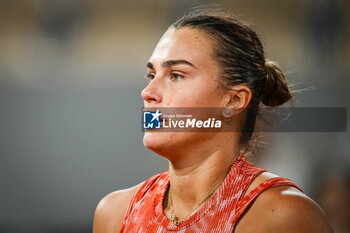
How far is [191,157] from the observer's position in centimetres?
94

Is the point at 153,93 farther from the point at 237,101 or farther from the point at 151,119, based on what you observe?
the point at 237,101

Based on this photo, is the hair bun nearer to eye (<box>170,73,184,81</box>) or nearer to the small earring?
the small earring

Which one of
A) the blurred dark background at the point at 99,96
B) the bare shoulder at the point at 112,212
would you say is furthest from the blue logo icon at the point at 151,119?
the blurred dark background at the point at 99,96

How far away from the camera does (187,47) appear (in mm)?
947

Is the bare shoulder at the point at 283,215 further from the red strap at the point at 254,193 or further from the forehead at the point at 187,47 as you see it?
the forehead at the point at 187,47

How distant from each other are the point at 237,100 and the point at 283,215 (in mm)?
300

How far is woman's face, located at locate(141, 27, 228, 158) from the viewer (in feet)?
2.99

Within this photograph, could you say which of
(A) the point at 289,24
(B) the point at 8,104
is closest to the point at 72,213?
(B) the point at 8,104

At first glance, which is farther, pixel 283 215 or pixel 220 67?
pixel 220 67

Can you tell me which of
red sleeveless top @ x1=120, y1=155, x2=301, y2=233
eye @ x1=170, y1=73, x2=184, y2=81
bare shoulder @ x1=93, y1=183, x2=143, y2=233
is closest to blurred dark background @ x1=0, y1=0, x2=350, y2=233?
bare shoulder @ x1=93, y1=183, x2=143, y2=233

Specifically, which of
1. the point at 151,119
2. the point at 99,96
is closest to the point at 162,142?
the point at 151,119

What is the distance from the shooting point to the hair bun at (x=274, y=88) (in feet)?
3.41

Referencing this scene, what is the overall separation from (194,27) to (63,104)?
3.41ft

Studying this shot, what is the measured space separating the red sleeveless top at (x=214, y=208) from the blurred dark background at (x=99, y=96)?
0.80m
